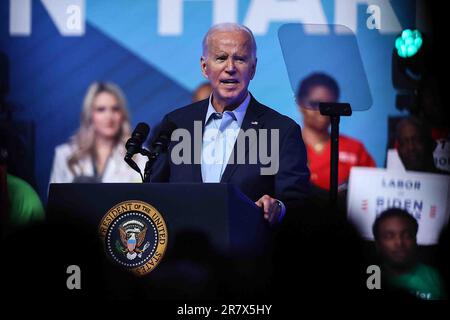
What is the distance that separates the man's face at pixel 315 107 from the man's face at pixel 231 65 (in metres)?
0.92

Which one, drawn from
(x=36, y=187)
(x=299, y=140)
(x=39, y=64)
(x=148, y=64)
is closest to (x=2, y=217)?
(x=36, y=187)

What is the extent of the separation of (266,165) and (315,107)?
1.17 m

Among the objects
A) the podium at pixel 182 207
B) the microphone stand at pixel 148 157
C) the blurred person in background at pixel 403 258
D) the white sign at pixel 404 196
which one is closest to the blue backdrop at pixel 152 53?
the white sign at pixel 404 196

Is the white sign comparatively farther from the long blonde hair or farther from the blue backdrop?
the long blonde hair

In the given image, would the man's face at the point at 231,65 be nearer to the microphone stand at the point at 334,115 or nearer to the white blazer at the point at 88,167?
the microphone stand at the point at 334,115

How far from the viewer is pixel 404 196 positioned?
4.81m

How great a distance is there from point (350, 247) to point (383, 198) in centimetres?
44

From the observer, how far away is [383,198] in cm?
481

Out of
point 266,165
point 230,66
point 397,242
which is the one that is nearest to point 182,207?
point 266,165

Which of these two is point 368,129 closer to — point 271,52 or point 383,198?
point 383,198

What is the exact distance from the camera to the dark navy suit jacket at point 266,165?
141 inches

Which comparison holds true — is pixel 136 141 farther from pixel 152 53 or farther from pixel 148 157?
pixel 152 53

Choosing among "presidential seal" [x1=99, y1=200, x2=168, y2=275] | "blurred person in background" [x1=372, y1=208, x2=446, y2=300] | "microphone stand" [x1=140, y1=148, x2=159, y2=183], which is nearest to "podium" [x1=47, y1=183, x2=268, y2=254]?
"presidential seal" [x1=99, y1=200, x2=168, y2=275]

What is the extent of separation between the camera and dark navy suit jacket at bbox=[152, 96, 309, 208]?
11.7ft
